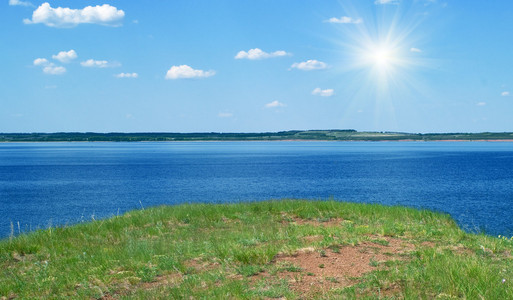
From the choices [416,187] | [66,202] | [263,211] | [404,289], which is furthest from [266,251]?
[416,187]

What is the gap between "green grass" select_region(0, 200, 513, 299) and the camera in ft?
26.9

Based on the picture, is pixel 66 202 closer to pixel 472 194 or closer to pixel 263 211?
pixel 263 211

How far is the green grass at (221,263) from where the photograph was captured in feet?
26.9

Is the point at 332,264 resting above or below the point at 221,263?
above

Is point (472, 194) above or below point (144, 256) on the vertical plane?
below

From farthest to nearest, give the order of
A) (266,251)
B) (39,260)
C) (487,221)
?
(487,221) < (39,260) < (266,251)

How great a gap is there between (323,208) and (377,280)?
11401 millimetres

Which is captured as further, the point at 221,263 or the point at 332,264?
the point at 221,263

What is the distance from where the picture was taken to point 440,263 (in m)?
9.20

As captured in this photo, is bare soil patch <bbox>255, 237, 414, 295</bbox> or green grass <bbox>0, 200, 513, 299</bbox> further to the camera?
bare soil patch <bbox>255, 237, 414, 295</bbox>

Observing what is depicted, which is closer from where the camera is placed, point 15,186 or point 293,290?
point 293,290

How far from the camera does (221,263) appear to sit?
34.3 ft

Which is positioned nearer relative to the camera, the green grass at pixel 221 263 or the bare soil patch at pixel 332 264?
the green grass at pixel 221 263

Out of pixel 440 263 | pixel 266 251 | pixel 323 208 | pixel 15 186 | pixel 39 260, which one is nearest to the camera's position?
pixel 440 263
